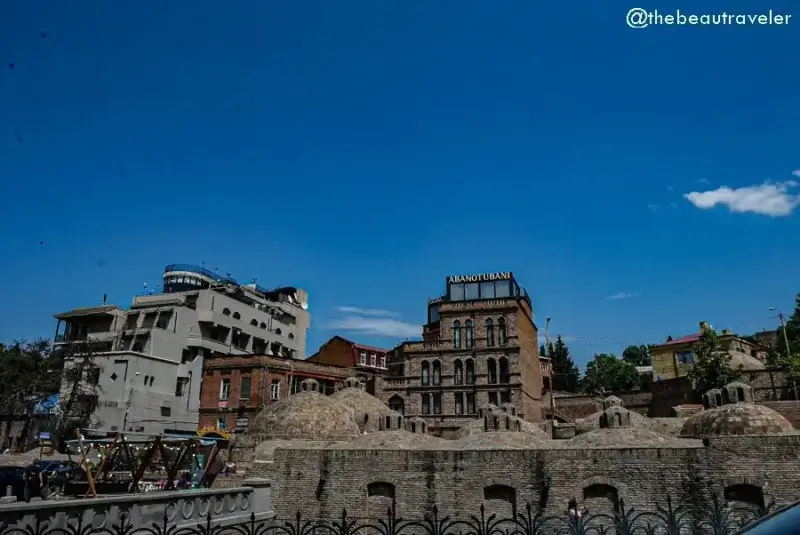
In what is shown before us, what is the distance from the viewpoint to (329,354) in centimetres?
6175

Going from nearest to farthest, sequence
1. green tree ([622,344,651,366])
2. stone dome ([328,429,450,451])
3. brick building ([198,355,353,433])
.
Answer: stone dome ([328,429,450,451]) < brick building ([198,355,353,433]) < green tree ([622,344,651,366])

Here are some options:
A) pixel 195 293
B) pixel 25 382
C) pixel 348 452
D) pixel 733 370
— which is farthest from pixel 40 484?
pixel 733 370

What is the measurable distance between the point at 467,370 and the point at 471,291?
6.94 m

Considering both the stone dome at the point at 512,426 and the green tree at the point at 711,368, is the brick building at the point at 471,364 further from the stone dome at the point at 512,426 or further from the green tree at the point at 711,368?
the green tree at the point at 711,368

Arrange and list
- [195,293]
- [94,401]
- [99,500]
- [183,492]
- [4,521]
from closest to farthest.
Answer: [4,521] → [99,500] → [183,492] → [94,401] → [195,293]

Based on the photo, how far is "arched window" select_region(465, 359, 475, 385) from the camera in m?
44.8

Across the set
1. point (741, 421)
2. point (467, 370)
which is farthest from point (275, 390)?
point (741, 421)

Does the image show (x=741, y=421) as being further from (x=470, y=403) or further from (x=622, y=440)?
(x=470, y=403)

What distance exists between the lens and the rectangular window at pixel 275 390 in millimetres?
44316

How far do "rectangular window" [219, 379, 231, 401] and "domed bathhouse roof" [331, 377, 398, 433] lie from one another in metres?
9.51

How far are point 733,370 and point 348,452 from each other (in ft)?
107

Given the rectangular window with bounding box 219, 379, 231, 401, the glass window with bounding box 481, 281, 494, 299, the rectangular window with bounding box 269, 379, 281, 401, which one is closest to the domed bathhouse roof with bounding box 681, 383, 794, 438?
the glass window with bounding box 481, 281, 494, 299

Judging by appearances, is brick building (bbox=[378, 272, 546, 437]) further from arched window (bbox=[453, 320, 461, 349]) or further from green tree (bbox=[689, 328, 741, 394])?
green tree (bbox=[689, 328, 741, 394])

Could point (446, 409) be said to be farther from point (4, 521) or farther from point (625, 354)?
point (625, 354)
